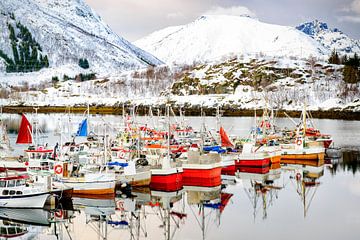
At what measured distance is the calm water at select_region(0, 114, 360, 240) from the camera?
3052 cm

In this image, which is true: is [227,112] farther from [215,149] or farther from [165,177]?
[165,177]

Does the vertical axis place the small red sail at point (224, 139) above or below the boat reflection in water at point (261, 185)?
above

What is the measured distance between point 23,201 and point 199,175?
14960 millimetres

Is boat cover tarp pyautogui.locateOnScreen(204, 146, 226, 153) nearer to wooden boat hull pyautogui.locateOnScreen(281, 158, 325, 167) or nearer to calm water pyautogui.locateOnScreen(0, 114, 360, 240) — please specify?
wooden boat hull pyautogui.locateOnScreen(281, 158, 325, 167)

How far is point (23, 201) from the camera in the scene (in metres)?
33.9

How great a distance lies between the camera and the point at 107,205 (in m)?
36.1

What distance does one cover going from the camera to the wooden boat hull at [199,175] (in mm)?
42938

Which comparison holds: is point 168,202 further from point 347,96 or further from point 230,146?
point 347,96

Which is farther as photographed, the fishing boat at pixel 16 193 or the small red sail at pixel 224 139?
the small red sail at pixel 224 139

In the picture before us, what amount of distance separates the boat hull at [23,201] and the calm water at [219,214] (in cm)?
45

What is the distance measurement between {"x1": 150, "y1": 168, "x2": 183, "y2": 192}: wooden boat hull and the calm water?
85cm

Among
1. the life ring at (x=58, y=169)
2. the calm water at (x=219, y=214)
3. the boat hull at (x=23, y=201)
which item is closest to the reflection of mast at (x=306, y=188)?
the calm water at (x=219, y=214)

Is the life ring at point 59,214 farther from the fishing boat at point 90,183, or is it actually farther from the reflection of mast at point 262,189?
the reflection of mast at point 262,189

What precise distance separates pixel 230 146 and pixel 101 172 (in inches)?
887
